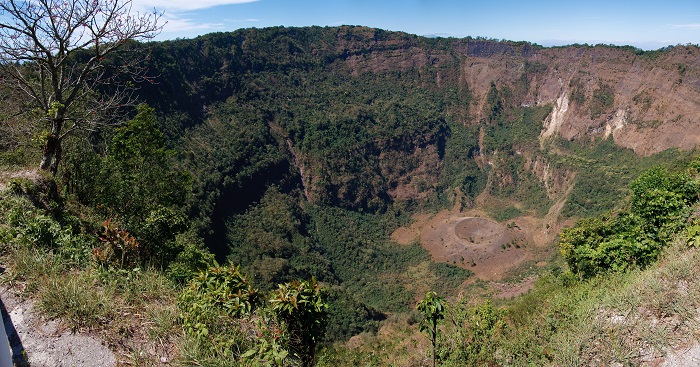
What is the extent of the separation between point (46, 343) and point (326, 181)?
187ft

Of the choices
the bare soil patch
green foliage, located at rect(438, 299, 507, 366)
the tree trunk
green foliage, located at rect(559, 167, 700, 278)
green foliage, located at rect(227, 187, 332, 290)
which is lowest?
the bare soil patch

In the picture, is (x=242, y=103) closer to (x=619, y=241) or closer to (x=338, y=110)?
(x=338, y=110)

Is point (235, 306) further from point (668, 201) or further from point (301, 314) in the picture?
point (668, 201)

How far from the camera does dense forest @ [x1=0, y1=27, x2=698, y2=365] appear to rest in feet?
30.1

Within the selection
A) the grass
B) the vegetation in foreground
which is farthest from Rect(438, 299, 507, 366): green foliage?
the grass

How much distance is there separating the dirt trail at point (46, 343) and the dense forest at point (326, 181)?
1.01 m

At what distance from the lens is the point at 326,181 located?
62.4m

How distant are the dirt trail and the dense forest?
1.01 metres

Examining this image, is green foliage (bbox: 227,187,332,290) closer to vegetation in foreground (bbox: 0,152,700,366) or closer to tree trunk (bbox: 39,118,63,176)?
tree trunk (bbox: 39,118,63,176)

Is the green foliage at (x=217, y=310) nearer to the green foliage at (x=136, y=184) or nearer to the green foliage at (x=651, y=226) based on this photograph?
the green foliage at (x=136, y=184)

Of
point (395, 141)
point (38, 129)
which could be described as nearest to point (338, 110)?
point (395, 141)

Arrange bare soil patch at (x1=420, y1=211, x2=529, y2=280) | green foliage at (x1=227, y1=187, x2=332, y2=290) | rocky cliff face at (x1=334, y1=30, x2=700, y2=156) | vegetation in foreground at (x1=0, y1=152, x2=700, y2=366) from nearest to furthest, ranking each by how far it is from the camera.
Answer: vegetation in foreground at (x1=0, y1=152, x2=700, y2=366)
green foliage at (x1=227, y1=187, x2=332, y2=290)
bare soil patch at (x1=420, y1=211, x2=529, y2=280)
rocky cliff face at (x1=334, y1=30, x2=700, y2=156)

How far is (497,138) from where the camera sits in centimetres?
8100

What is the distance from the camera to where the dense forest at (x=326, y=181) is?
30.1 ft
